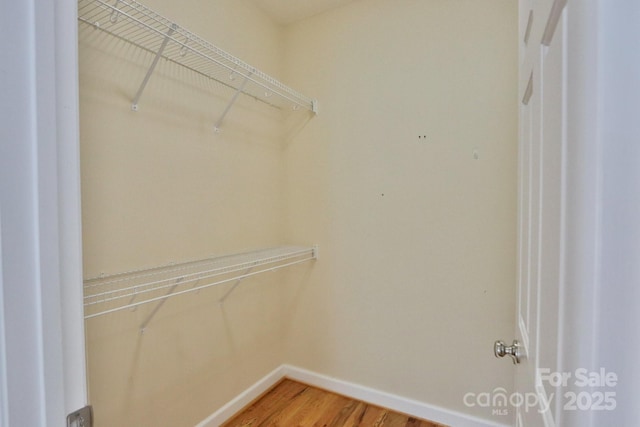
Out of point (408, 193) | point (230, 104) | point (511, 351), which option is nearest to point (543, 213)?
point (511, 351)

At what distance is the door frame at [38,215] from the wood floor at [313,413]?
1.61 metres

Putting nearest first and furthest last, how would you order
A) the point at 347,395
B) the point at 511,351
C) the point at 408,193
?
the point at 511,351 → the point at 408,193 → the point at 347,395

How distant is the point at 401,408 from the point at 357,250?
0.97 metres

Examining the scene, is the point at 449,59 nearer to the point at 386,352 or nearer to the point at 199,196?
the point at 199,196

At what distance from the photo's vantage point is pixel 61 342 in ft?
1.48

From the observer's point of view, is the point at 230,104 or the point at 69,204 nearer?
A: the point at 69,204

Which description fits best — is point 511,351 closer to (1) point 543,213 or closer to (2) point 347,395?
(1) point 543,213

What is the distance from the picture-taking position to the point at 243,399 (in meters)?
1.89

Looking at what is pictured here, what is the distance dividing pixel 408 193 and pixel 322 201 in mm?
570

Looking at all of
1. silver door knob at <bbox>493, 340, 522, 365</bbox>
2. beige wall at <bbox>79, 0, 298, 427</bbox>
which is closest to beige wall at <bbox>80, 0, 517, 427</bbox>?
beige wall at <bbox>79, 0, 298, 427</bbox>

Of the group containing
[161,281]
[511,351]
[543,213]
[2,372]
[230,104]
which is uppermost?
[230,104]

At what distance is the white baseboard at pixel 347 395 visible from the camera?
1.72m

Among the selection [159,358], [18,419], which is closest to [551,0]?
[18,419]

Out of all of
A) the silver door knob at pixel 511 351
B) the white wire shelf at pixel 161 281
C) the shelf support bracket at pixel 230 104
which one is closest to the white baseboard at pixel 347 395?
the white wire shelf at pixel 161 281
